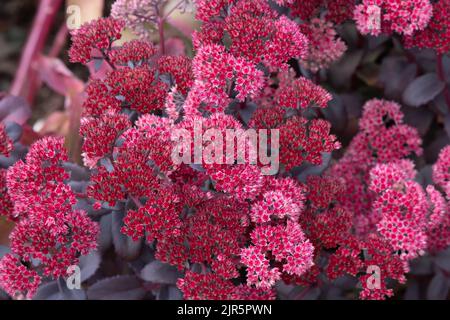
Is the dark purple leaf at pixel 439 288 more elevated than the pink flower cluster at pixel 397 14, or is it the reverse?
the pink flower cluster at pixel 397 14

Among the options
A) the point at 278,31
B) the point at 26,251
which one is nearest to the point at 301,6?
the point at 278,31

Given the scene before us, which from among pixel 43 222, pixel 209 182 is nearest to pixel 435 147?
pixel 209 182

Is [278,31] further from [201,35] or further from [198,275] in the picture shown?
[198,275]

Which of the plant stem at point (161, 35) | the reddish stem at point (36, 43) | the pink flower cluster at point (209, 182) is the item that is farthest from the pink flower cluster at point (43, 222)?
the reddish stem at point (36, 43)

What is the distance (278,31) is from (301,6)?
17 centimetres

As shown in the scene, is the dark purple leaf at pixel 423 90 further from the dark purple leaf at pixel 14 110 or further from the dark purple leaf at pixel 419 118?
the dark purple leaf at pixel 14 110

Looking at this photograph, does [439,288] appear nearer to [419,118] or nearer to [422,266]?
[422,266]

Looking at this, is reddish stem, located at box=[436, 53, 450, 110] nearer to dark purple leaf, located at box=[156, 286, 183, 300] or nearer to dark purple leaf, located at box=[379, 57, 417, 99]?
dark purple leaf, located at box=[379, 57, 417, 99]

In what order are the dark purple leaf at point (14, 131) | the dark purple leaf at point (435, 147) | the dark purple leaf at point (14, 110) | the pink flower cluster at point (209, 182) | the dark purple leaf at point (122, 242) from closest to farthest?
the pink flower cluster at point (209, 182) → the dark purple leaf at point (122, 242) → the dark purple leaf at point (14, 131) → the dark purple leaf at point (14, 110) → the dark purple leaf at point (435, 147)

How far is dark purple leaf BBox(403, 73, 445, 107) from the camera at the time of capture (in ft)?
3.52

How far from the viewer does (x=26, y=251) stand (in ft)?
2.50

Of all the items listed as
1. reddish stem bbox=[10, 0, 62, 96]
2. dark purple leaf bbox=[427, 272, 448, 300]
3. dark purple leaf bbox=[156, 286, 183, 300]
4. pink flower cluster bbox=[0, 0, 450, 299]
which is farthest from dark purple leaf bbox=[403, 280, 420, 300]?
reddish stem bbox=[10, 0, 62, 96]

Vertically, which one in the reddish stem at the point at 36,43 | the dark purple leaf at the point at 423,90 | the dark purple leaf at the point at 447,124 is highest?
the reddish stem at the point at 36,43

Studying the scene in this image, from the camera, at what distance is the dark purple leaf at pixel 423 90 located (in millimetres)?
1074
